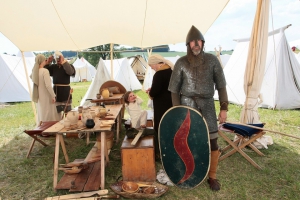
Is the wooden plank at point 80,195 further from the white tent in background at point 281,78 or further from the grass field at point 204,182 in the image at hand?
the white tent in background at point 281,78

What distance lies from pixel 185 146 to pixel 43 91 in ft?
9.02

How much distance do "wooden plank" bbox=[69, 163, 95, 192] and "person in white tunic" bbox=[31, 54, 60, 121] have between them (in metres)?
1.61

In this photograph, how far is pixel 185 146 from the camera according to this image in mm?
1883

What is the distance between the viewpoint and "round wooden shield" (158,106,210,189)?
183 cm

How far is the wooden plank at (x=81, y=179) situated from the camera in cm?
211

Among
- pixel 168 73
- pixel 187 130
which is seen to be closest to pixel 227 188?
pixel 187 130

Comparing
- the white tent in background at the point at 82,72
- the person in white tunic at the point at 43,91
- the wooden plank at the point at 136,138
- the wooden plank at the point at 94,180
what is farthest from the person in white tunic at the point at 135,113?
the white tent in background at the point at 82,72

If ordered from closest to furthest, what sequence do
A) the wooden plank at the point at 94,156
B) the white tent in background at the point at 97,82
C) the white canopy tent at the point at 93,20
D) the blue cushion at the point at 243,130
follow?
the blue cushion at the point at 243,130, the wooden plank at the point at 94,156, the white canopy tent at the point at 93,20, the white tent in background at the point at 97,82

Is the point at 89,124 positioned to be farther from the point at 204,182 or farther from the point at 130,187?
the point at 204,182

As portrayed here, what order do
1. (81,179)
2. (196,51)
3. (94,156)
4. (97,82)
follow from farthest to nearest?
(97,82), (94,156), (81,179), (196,51)

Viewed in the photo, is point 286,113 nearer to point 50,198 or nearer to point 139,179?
point 139,179

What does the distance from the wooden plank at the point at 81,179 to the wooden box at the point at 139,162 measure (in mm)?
428

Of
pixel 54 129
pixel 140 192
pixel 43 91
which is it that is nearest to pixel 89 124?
pixel 54 129

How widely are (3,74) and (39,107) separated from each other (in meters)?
5.50
